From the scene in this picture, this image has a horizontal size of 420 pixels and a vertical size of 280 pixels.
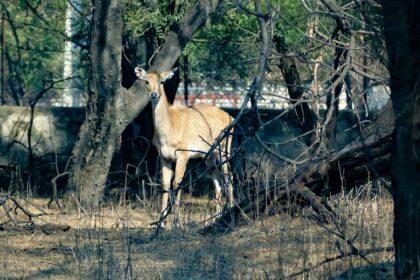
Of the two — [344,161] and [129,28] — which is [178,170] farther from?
[344,161]

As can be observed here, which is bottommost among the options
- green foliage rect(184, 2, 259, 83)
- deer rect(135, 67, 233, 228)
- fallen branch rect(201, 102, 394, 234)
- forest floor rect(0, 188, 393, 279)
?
forest floor rect(0, 188, 393, 279)

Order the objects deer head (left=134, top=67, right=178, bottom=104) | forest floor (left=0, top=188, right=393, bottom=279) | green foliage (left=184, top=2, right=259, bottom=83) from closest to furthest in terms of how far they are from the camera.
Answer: forest floor (left=0, top=188, right=393, bottom=279) < deer head (left=134, top=67, right=178, bottom=104) < green foliage (left=184, top=2, right=259, bottom=83)

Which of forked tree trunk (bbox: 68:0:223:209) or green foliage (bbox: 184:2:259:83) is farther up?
green foliage (bbox: 184:2:259:83)

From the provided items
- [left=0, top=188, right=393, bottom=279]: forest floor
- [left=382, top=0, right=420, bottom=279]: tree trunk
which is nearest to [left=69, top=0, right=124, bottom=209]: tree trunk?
[left=0, top=188, right=393, bottom=279]: forest floor

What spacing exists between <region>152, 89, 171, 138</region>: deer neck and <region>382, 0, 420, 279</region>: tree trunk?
8.55 m

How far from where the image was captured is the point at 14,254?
28.9 ft

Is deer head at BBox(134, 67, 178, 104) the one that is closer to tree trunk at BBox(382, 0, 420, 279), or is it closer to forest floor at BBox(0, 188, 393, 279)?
forest floor at BBox(0, 188, 393, 279)

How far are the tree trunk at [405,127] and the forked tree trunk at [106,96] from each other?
6.55 m

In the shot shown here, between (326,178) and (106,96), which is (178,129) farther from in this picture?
(326,178)

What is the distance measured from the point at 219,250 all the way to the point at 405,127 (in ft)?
9.66

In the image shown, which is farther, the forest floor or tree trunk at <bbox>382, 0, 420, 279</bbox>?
the forest floor

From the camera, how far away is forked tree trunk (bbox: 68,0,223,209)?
12133mm

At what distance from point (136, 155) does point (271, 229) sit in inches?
260

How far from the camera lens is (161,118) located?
14273mm
